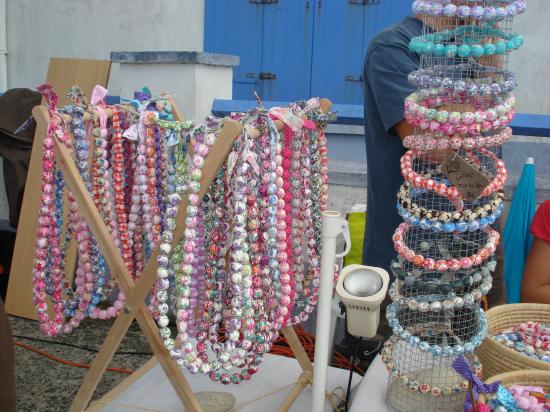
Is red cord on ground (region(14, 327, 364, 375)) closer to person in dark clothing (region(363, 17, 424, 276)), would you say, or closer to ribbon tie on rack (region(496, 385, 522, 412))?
person in dark clothing (region(363, 17, 424, 276))

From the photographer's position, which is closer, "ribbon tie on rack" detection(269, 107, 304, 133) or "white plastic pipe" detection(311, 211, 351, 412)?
"white plastic pipe" detection(311, 211, 351, 412)

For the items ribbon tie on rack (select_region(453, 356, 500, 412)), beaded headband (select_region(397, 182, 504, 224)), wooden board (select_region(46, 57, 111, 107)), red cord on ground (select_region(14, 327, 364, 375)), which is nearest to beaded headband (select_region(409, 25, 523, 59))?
beaded headband (select_region(397, 182, 504, 224))

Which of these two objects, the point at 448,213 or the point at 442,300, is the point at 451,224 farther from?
the point at 442,300

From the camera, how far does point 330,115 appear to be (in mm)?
1858

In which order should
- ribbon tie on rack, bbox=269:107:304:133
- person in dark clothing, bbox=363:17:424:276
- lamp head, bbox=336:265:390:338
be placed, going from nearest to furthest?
1. lamp head, bbox=336:265:390:338
2. ribbon tie on rack, bbox=269:107:304:133
3. person in dark clothing, bbox=363:17:424:276

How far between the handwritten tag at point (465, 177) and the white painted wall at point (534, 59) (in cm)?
421

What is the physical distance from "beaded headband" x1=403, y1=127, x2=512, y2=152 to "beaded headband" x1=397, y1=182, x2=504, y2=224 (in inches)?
4.1

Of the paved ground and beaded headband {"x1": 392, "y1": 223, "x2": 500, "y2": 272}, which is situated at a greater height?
beaded headband {"x1": 392, "y1": 223, "x2": 500, "y2": 272}

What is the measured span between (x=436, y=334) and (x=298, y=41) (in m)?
4.44

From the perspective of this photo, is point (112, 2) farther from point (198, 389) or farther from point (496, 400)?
point (496, 400)

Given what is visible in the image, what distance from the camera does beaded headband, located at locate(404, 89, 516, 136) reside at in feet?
4.30

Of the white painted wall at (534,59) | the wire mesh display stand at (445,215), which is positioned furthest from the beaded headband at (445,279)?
the white painted wall at (534,59)

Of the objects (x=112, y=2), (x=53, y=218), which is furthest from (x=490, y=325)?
(x=112, y=2)

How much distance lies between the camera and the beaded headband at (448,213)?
4.41ft
